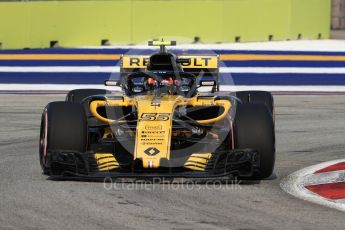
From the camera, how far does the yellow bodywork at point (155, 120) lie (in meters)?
Result: 9.23

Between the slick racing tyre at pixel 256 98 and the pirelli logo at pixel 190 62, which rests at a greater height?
the pirelli logo at pixel 190 62

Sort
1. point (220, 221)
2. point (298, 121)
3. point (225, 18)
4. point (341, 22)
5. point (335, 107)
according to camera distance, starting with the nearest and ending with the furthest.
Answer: point (220, 221), point (298, 121), point (335, 107), point (225, 18), point (341, 22)

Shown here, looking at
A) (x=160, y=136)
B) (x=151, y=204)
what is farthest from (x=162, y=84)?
(x=151, y=204)

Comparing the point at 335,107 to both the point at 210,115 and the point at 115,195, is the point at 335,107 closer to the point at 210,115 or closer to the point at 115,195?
the point at 210,115

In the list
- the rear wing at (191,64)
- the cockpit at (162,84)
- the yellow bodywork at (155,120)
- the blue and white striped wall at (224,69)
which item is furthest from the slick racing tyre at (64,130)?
the blue and white striped wall at (224,69)

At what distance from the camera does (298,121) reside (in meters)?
15.5

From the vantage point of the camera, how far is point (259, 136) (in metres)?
9.41

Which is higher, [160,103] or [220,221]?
[160,103]

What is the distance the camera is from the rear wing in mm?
12008

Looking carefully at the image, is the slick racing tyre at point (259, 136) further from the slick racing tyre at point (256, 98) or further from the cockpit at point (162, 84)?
the slick racing tyre at point (256, 98)

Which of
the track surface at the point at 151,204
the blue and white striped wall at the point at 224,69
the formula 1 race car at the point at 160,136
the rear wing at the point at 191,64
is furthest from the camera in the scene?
the blue and white striped wall at the point at 224,69

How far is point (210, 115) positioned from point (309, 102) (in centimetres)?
878

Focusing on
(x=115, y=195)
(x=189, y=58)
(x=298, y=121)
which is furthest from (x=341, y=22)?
(x=115, y=195)

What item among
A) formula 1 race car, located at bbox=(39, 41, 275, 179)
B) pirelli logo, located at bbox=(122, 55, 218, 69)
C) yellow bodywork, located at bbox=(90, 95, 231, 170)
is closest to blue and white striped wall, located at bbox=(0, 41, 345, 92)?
pirelli logo, located at bbox=(122, 55, 218, 69)
